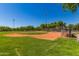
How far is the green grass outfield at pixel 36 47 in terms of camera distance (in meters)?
3.11

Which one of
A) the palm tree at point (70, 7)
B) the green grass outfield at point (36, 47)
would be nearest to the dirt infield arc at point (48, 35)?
the green grass outfield at point (36, 47)

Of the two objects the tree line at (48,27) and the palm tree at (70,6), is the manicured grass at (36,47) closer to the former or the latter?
the tree line at (48,27)

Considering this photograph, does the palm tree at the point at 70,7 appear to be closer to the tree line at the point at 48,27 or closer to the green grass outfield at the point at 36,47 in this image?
the tree line at the point at 48,27

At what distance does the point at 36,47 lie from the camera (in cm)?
313

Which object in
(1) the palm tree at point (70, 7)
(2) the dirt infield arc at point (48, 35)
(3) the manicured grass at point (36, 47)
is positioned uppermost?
(1) the palm tree at point (70, 7)

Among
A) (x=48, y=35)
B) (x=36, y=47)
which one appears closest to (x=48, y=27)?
(x=48, y=35)

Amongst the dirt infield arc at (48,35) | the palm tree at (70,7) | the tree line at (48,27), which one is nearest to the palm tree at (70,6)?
the palm tree at (70,7)

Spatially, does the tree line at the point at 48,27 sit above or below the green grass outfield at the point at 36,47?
above

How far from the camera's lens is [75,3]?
308 centimetres

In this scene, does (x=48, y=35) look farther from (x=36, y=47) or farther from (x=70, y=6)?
(x=70, y=6)

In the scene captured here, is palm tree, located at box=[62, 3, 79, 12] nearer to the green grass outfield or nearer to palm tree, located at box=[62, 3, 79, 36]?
palm tree, located at box=[62, 3, 79, 36]

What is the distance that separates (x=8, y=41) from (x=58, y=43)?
19.9 inches

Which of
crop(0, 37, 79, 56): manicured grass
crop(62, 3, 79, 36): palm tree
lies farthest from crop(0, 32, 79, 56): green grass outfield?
crop(62, 3, 79, 36): palm tree

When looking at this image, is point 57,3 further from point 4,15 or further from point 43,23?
→ point 4,15
